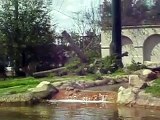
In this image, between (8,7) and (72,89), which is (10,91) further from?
(8,7)

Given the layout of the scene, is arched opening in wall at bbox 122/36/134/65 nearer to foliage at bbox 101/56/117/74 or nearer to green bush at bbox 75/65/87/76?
foliage at bbox 101/56/117/74

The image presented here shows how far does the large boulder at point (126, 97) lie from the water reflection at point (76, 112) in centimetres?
48

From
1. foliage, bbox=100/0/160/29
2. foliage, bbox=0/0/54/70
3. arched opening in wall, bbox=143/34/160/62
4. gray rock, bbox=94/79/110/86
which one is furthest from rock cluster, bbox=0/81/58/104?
foliage, bbox=100/0/160/29

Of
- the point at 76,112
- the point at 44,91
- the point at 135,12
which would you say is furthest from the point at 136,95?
the point at 135,12

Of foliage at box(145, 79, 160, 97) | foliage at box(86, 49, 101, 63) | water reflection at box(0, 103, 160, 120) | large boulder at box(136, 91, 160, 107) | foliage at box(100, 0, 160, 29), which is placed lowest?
water reflection at box(0, 103, 160, 120)

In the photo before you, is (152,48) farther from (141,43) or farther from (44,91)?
(44,91)

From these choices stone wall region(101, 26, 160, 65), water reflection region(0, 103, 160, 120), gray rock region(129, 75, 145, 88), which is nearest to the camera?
water reflection region(0, 103, 160, 120)

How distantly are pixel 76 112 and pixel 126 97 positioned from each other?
2835 millimetres

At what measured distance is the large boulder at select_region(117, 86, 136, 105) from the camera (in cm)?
2002

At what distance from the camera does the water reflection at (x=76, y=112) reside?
1689cm

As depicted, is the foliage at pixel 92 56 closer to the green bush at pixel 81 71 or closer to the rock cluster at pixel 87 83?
the green bush at pixel 81 71

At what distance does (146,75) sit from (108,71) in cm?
858

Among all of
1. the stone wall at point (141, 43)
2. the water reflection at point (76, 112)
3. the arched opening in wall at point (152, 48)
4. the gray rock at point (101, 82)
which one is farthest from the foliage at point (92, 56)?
the water reflection at point (76, 112)

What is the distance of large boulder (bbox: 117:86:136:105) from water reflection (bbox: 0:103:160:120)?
480 millimetres
